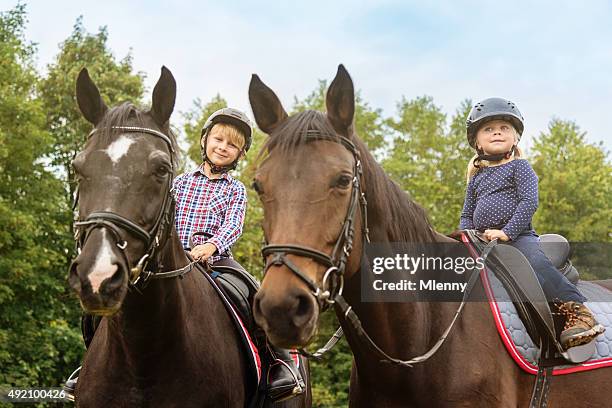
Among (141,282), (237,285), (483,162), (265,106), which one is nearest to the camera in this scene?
(265,106)

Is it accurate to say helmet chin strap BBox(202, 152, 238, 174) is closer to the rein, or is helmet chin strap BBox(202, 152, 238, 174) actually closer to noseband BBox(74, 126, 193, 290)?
noseband BBox(74, 126, 193, 290)

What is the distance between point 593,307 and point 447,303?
1404mm

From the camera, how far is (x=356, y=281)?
4145 mm

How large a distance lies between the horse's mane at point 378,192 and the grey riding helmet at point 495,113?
128cm

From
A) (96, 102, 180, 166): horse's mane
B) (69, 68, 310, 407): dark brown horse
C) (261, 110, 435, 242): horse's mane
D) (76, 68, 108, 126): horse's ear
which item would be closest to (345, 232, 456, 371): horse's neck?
(261, 110, 435, 242): horse's mane

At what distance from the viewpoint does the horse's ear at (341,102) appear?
4.02m

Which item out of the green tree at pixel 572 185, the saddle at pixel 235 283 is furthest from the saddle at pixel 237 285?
the green tree at pixel 572 185

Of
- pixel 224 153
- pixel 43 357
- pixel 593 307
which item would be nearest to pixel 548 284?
pixel 593 307

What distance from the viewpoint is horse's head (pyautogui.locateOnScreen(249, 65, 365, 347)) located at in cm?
340

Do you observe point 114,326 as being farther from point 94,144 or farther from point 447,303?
point 447,303

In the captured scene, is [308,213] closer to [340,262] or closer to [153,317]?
[340,262]

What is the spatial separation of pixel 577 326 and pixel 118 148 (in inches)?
130

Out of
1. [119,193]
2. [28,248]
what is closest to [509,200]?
[119,193]

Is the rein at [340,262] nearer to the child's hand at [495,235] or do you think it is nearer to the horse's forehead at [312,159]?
the horse's forehead at [312,159]
